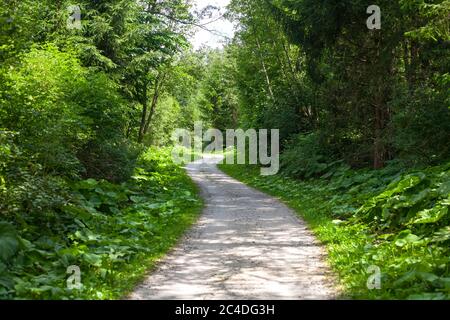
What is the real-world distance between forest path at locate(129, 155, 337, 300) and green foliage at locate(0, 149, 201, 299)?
0.42 meters

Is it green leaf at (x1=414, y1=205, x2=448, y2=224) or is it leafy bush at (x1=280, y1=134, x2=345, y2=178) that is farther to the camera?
leafy bush at (x1=280, y1=134, x2=345, y2=178)

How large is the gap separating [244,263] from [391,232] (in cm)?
311

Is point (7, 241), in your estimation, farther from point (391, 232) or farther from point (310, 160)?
point (310, 160)

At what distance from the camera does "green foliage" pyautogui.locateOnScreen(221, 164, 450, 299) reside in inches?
240

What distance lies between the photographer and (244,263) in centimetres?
801

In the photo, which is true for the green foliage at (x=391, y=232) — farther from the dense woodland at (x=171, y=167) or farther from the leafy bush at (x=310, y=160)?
the leafy bush at (x=310, y=160)

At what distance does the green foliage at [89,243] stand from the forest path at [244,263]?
420 mm

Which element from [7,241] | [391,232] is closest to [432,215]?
[391,232]

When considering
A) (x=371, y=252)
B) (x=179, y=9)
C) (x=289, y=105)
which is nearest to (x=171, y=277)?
(x=371, y=252)

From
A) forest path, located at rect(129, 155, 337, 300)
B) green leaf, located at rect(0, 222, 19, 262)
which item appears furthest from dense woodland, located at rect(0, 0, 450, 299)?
forest path, located at rect(129, 155, 337, 300)

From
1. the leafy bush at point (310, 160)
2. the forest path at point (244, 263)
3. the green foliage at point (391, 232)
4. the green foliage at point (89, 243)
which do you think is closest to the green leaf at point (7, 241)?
the green foliage at point (89, 243)

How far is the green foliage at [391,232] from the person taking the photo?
20.0 ft

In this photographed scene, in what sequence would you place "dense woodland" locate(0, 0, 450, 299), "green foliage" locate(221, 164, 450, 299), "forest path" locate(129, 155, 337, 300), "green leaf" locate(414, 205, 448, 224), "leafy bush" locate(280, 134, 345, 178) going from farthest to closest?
"leafy bush" locate(280, 134, 345, 178), "green leaf" locate(414, 205, 448, 224), "dense woodland" locate(0, 0, 450, 299), "forest path" locate(129, 155, 337, 300), "green foliage" locate(221, 164, 450, 299)

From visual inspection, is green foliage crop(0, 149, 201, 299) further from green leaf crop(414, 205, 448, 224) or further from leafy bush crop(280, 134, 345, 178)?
leafy bush crop(280, 134, 345, 178)
